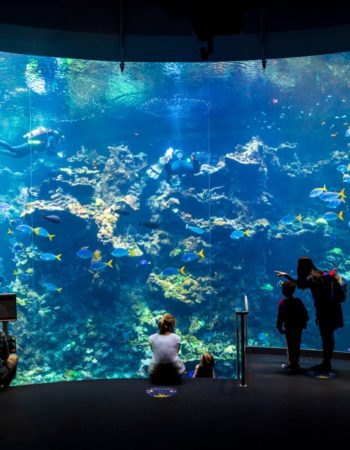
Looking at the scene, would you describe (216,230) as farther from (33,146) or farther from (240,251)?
(33,146)

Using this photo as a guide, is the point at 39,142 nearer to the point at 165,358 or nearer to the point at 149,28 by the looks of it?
the point at 149,28

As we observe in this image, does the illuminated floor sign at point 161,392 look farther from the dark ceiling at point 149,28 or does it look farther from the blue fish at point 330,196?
the blue fish at point 330,196

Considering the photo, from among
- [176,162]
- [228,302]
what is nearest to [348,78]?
[176,162]

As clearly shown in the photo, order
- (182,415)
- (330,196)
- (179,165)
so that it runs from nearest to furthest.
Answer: (182,415), (330,196), (179,165)

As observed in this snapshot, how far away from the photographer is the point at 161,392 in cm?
425

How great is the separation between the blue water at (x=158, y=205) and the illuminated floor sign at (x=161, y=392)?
21.8 ft

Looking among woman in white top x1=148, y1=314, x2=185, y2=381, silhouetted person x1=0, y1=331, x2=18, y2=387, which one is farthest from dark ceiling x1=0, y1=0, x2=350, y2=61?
silhouetted person x1=0, y1=331, x2=18, y2=387

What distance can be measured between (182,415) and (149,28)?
5.12m

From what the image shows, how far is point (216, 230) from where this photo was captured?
14672 mm

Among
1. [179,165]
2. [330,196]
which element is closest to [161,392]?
[330,196]

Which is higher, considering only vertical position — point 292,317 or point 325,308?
point 325,308

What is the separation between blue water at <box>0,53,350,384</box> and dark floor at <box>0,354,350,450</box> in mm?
6658

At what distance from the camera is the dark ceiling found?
587 cm

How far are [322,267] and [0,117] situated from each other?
16026mm
